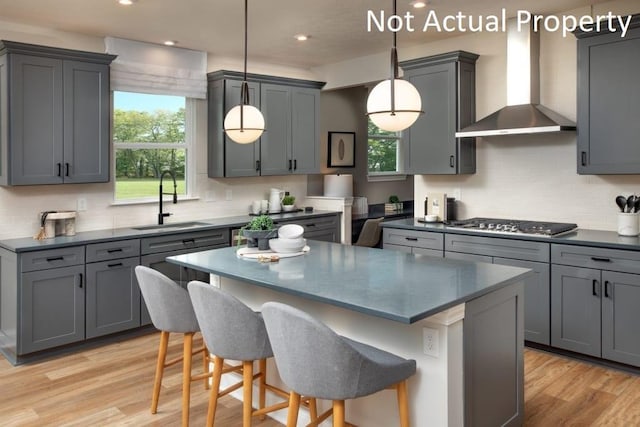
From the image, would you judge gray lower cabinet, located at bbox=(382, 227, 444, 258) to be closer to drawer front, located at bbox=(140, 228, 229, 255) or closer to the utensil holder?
the utensil holder

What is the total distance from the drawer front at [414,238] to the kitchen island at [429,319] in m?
1.64

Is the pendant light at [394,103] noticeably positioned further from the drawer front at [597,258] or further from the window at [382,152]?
the window at [382,152]

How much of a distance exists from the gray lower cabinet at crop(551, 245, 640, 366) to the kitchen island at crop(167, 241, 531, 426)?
1.31 metres

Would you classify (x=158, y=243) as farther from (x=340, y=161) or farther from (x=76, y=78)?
(x=340, y=161)

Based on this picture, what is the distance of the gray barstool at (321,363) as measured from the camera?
1.93 m

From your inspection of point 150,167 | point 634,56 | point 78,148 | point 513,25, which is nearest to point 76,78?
point 78,148

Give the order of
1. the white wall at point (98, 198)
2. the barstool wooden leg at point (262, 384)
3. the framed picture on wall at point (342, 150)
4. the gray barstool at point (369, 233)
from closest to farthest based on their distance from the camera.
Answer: the barstool wooden leg at point (262, 384) < the white wall at point (98, 198) < the gray barstool at point (369, 233) < the framed picture on wall at point (342, 150)

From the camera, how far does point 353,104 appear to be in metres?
7.28

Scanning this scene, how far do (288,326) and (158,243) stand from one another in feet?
9.53

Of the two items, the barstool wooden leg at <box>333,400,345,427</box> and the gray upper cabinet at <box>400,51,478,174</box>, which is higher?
the gray upper cabinet at <box>400,51,478,174</box>

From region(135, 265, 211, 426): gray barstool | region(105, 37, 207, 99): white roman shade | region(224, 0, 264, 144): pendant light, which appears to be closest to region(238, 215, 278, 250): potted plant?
region(224, 0, 264, 144): pendant light

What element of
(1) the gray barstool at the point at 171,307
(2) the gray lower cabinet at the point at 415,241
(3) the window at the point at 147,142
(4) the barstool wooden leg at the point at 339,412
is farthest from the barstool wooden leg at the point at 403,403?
(3) the window at the point at 147,142

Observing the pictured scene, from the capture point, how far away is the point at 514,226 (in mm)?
4324

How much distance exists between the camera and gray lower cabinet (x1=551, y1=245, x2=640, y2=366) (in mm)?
3527
